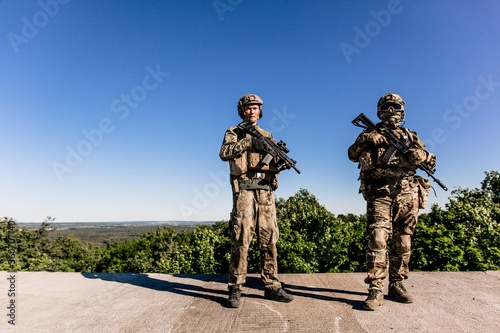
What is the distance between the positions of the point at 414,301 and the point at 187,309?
328cm

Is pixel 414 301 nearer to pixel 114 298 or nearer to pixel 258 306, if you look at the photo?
pixel 258 306

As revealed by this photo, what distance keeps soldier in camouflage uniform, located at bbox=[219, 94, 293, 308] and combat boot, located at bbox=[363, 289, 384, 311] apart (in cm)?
104

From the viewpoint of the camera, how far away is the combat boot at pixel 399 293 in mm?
4113

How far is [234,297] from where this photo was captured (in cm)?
412

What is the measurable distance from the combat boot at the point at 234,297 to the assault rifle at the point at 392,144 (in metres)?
2.84

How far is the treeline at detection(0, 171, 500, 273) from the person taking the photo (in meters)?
13.1

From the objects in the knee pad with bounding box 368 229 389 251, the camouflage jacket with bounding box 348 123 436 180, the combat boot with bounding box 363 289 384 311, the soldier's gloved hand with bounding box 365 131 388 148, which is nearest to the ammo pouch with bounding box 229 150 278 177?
the camouflage jacket with bounding box 348 123 436 180

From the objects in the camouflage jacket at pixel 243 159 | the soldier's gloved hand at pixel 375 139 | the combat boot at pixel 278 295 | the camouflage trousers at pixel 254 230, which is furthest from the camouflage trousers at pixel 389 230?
the camouflage jacket at pixel 243 159

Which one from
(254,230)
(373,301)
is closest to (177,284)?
(254,230)

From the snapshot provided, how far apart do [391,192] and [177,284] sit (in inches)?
164

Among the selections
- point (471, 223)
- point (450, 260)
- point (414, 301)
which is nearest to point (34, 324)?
point (414, 301)

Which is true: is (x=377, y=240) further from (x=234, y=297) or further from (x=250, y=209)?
(x=234, y=297)

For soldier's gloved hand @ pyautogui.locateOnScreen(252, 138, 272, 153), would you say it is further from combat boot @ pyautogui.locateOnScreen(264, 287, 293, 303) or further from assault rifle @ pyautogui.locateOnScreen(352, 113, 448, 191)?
combat boot @ pyautogui.locateOnScreen(264, 287, 293, 303)

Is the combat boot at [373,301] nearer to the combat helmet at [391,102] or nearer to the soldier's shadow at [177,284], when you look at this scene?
the soldier's shadow at [177,284]
